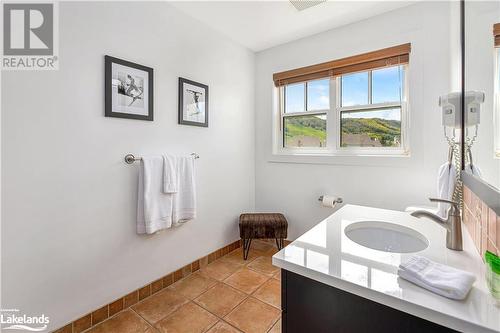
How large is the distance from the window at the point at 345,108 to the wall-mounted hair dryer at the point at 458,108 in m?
0.93

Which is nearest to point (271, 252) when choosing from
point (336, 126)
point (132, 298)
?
point (132, 298)

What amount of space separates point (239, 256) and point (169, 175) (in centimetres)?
123

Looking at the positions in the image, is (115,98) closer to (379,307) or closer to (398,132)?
(379,307)

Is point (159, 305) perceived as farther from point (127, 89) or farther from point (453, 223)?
point (453, 223)

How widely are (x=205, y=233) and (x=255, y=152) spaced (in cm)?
113

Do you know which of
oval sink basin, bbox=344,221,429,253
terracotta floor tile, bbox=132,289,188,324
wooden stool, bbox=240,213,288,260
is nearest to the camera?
oval sink basin, bbox=344,221,429,253

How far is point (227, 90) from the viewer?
238cm

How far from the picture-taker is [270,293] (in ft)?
5.80

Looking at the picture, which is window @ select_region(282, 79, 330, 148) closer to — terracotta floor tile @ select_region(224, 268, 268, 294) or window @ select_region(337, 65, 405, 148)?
window @ select_region(337, 65, 405, 148)

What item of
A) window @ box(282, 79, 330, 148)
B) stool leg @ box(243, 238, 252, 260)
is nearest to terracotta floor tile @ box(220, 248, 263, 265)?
stool leg @ box(243, 238, 252, 260)

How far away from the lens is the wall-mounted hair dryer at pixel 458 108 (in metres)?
0.85

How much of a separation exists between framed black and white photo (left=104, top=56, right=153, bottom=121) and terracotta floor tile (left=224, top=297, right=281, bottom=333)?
5.05 ft

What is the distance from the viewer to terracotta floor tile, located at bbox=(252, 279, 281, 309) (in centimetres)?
167

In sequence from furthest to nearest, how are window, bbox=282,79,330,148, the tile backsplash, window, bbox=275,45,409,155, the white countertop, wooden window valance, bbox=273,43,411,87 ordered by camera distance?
window, bbox=282,79,330,148 → window, bbox=275,45,409,155 → wooden window valance, bbox=273,43,411,87 → the tile backsplash → the white countertop
